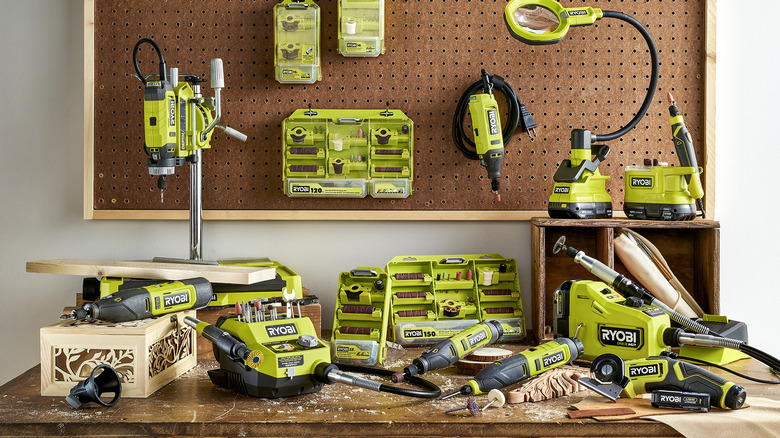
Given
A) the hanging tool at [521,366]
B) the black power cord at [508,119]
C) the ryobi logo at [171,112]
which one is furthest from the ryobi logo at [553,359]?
the ryobi logo at [171,112]

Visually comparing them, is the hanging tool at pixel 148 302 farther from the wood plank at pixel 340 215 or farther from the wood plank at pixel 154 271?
the wood plank at pixel 340 215

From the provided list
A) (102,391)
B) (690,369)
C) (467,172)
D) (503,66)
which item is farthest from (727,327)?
(102,391)

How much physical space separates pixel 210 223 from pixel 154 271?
1.31 ft

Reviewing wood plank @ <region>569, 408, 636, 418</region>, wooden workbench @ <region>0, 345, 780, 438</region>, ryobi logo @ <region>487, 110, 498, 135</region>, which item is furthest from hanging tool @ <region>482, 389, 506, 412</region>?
ryobi logo @ <region>487, 110, 498, 135</region>

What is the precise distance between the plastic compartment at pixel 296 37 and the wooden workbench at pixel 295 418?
912 millimetres

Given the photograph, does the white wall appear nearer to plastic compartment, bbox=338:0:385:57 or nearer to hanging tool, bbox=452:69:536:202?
hanging tool, bbox=452:69:536:202

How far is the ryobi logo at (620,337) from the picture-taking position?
1.31 meters

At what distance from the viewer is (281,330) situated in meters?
1.21

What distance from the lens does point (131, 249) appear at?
181 cm

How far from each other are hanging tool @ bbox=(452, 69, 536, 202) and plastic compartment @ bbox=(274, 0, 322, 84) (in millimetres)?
425

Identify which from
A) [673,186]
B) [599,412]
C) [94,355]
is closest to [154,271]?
[94,355]

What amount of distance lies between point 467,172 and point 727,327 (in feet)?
2.44

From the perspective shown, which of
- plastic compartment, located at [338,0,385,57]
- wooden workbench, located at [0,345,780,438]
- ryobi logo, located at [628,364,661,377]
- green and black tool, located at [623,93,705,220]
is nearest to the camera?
wooden workbench, located at [0,345,780,438]

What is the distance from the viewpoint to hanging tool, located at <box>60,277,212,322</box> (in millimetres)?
1192
